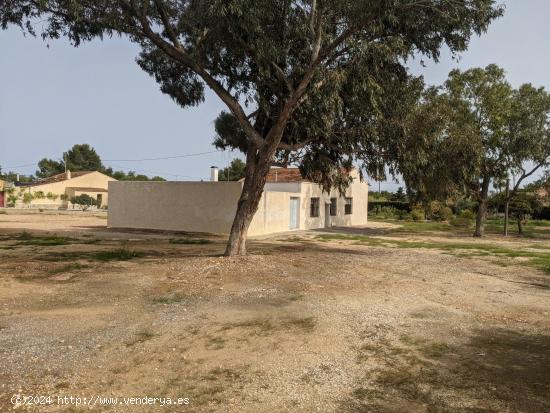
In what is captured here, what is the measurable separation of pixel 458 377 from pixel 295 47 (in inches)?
398

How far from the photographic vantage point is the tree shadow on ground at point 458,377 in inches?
174

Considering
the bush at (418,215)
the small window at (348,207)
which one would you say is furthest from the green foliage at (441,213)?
the small window at (348,207)

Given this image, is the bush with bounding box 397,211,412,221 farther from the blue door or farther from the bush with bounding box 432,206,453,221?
the blue door

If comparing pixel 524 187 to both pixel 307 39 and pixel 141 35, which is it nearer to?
pixel 307 39

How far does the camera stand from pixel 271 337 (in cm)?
655

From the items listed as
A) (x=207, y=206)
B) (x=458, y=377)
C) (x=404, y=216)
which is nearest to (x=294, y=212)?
(x=207, y=206)

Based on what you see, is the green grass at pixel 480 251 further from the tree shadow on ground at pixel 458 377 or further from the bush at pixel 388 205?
the bush at pixel 388 205

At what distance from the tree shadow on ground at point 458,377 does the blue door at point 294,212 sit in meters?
22.3

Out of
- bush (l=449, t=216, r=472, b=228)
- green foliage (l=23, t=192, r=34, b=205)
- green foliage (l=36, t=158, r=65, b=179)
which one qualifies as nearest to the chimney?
bush (l=449, t=216, r=472, b=228)

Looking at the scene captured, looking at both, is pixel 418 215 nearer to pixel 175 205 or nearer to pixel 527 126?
pixel 527 126

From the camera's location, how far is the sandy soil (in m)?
4.63

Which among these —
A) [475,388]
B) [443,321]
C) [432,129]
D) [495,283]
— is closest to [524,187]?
[432,129]

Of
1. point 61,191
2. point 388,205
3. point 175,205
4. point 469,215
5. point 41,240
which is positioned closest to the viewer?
point 41,240

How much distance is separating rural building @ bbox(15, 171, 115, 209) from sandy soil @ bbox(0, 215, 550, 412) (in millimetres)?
51432
